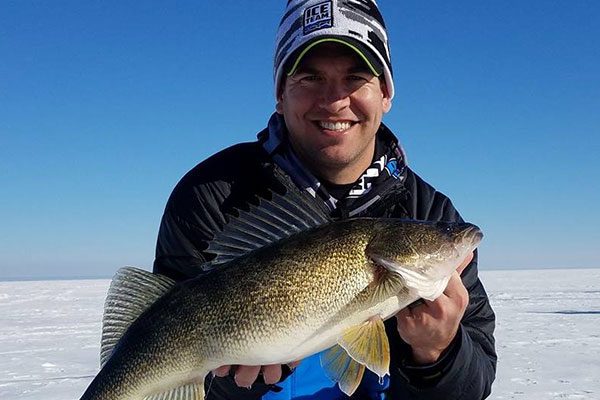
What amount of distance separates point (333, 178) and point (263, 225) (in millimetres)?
899

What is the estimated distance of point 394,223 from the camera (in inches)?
93.8

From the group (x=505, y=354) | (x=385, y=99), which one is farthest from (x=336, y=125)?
(x=505, y=354)

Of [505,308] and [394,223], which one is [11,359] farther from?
[505,308]

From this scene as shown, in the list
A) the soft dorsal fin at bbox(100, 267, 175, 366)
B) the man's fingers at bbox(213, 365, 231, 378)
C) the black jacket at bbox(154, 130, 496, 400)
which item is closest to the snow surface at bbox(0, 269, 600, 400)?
the black jacket at bbox(154, 130, 496, 400)

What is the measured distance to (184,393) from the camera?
2381 millimetres

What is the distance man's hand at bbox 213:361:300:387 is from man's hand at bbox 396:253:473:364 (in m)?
0.50

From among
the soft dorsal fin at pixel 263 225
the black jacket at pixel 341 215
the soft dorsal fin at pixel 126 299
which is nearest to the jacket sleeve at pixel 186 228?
the black jacket at pixel 341 215

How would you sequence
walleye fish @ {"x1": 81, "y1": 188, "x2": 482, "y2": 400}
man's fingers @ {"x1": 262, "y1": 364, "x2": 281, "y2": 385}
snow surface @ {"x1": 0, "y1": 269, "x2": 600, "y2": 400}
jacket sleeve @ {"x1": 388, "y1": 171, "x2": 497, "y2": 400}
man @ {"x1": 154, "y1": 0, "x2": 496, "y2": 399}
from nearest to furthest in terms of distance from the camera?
walleye fish @ {"x1": 81, "y1": 188, "x2": 482, "y2": 400}, man's fingers @ {"x1": 262, "y1": 364, "x2": 281, "y2": 385}, jacket sleeve @ {"x1": 388, "y1": 171, "x2": 497, "y2": 400}, man @ {"x1": 154, "y1": 0, "x2": 496, "y2": 399}, snow surface @ {"x1": 0, "y1": 269, "x2": 600, "y2": 400}

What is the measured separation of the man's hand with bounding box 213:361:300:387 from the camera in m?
2.38

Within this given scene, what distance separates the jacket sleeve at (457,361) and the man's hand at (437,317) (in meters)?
0.15

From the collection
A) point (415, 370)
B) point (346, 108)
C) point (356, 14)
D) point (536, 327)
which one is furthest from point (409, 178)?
point (536, 327)

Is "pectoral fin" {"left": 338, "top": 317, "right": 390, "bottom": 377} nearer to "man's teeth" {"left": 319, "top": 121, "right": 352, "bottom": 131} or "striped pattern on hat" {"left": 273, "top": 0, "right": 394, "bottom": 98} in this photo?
"man's teeth" {"left": 319, "top": 121, "right": 352, "bottom": 131}

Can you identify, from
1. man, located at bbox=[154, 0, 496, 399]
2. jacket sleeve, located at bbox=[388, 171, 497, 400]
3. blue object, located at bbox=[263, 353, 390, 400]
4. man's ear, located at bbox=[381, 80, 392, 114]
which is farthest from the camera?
man's ear, located at bbox=[381, 80, 392, 114]

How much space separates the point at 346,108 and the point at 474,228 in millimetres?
972
